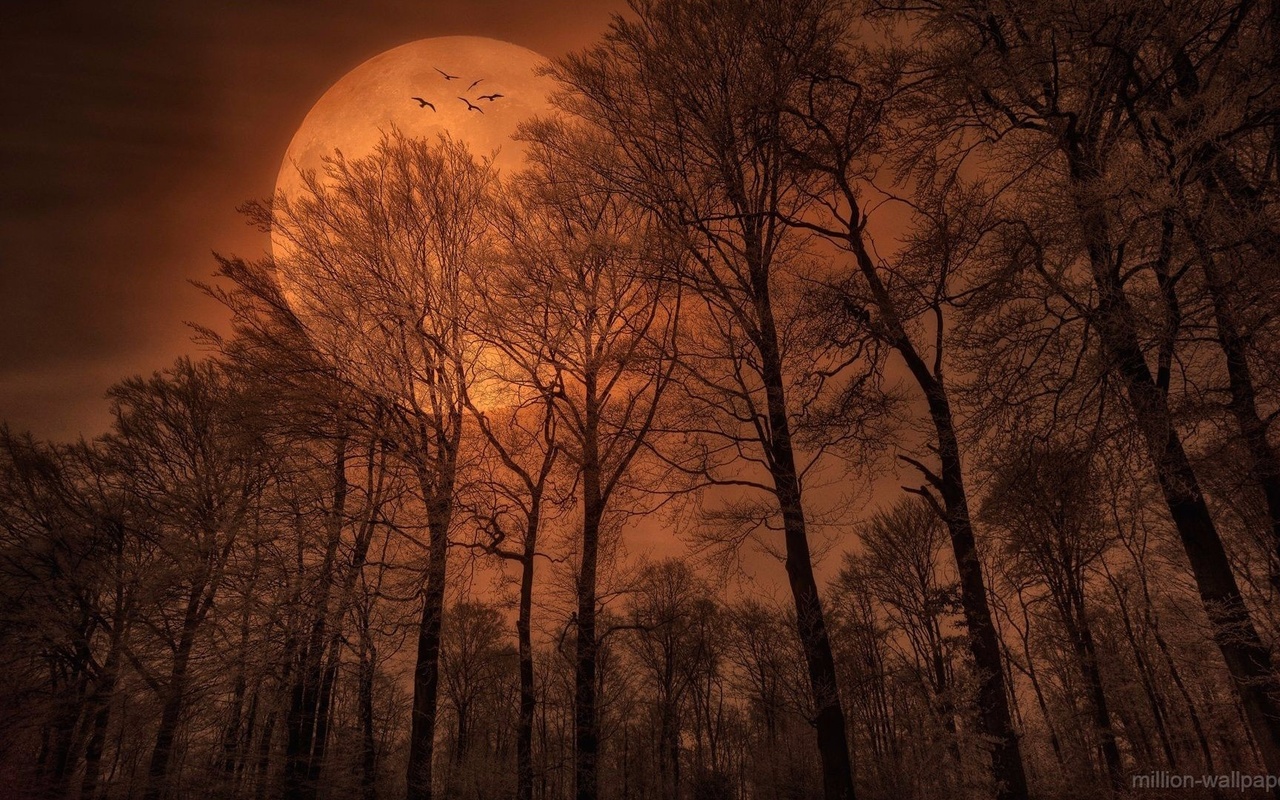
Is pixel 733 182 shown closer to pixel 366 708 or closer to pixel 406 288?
pixel 406 288

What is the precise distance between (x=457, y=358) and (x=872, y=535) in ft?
43.2

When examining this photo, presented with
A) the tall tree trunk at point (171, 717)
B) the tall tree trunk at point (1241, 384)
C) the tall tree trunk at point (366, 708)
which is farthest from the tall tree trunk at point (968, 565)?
the tall tree trunk at point (171, 717)

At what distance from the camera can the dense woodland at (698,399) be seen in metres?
4.73

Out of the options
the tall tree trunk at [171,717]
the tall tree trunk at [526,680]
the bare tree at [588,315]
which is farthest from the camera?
the bare tree at [588,315]

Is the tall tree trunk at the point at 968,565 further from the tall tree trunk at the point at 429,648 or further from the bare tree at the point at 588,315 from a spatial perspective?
the tall tree trunk at the point at 429,648

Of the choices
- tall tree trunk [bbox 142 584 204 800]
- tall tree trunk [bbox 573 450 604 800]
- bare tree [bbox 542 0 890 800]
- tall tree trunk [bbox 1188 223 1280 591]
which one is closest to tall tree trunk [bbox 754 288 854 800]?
bare tree [bbox 542 0 890 800]

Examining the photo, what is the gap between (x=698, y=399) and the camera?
8258mm

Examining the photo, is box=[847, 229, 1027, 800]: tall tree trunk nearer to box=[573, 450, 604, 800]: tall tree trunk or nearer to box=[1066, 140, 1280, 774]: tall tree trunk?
box=[1066, 140, 1280, 774]: tall tree trunk

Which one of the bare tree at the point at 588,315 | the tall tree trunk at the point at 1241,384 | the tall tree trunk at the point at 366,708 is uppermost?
the bare tree at the point at 588,315

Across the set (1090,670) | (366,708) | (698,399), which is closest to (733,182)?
(698,399)

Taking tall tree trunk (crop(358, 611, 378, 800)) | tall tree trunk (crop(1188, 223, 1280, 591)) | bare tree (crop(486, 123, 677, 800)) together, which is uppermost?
bare tree (crop(486, 123, 677, 800))

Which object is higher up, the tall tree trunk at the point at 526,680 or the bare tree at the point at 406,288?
the bare tree at the point at 406,288

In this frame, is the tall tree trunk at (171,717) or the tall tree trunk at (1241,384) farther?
the tall tree trunk at (171,717)

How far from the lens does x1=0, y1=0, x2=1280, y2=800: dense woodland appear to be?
4.73 metres
